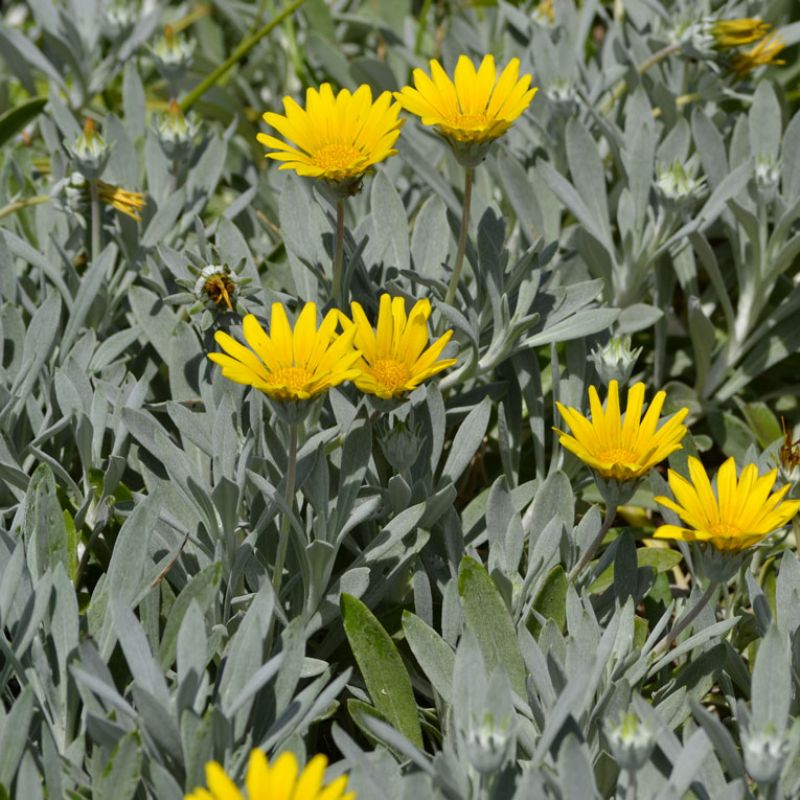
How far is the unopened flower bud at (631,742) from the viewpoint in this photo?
140 centimetres

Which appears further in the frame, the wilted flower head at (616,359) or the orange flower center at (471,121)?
the wilted flower head at (616,359)

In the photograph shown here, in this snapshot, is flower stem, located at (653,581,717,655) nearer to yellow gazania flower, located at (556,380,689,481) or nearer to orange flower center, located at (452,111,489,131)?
yellow gazania flower, located at (556,380,689,481)

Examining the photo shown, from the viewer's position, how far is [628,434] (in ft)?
5.71

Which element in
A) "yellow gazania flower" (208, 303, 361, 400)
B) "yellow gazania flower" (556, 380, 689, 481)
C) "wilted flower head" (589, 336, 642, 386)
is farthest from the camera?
"wilted flower head" (589, 336, 642, 386)

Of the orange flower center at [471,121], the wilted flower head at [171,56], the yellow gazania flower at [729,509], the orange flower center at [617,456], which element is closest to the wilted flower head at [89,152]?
the wilted flower head at [171,56]

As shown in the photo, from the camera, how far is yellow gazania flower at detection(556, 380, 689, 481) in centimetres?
167

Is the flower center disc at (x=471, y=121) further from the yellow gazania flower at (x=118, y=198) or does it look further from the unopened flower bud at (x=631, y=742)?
the unopened flower bud at (x=631, y=742)

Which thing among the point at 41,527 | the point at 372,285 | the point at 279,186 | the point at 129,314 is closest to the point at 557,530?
the point at 372,285

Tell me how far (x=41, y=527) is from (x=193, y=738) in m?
0.46

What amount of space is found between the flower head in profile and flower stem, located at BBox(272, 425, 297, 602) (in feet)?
Answer: 1.84

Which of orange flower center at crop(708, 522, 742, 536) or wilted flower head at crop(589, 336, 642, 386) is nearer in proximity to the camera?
orange flower center at crop(708, 522, 742, 536)

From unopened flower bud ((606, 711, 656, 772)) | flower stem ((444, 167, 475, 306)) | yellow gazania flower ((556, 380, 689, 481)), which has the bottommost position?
unopened flower bud ((606, 711, 656, 772))

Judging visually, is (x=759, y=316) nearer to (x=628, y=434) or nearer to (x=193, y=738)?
Result: (x=628, y=434)

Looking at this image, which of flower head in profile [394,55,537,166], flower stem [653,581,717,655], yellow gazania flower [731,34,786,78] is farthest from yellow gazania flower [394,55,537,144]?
yellow gazania flower [731,34,786,78]
